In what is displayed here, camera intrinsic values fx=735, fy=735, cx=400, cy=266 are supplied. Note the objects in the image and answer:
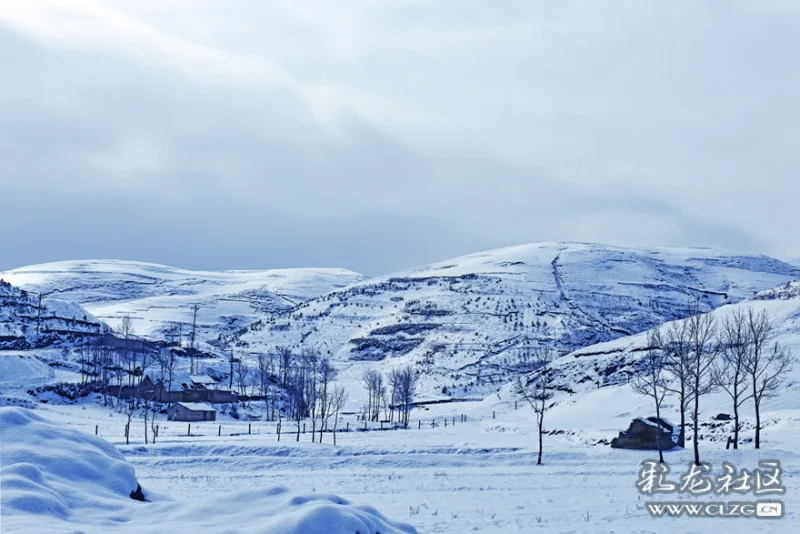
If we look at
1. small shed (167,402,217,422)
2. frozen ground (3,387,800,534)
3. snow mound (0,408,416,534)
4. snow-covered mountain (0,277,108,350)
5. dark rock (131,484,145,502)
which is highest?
snow-covered mountain (0,277,108,350)

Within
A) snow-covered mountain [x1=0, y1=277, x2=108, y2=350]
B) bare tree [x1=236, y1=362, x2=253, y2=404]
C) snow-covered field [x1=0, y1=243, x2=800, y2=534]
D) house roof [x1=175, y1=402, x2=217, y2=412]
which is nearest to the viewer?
snow-covered field [x1=0, y1=243, x2=800, y2=534]

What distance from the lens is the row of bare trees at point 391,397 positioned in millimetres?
95812

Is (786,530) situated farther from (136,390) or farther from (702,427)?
(136,390)

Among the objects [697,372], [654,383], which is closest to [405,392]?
[697,372]

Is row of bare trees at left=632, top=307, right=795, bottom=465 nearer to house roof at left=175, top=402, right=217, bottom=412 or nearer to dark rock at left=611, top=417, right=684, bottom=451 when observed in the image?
dark rock at left=611, top=417, right=684, bottom=451

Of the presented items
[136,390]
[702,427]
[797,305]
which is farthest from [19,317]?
[797,305]

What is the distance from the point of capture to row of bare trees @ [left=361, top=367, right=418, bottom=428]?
3772 inches

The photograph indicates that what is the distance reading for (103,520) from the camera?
1411 centimetres

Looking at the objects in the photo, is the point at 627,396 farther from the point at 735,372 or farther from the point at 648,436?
the point at 648,436

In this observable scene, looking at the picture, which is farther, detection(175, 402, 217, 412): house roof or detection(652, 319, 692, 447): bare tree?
detection(175, 402, 217, 412): house roof

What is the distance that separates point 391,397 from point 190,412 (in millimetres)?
44763

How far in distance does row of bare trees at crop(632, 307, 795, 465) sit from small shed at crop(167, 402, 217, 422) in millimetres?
48127

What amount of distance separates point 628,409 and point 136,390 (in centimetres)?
6054

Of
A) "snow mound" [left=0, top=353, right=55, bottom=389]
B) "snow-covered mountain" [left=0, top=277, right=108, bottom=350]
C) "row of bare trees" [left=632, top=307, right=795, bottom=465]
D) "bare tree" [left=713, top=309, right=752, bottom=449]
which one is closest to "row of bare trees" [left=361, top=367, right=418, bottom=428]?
Result: "row of bare trees" [left=632, top=307, right=795, bottom=465]
